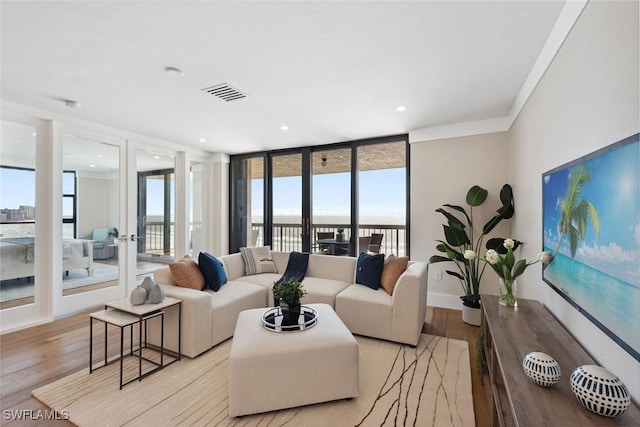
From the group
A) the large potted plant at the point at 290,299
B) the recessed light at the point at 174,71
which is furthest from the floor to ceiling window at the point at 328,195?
the recessed light at the point at 174,71

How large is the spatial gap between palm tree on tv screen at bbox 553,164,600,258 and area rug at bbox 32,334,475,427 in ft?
4.20

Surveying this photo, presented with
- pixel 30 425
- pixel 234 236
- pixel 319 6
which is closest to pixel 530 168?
pixel 319 6

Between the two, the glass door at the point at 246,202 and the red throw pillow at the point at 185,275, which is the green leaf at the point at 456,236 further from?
the glass door at the point at 246,202

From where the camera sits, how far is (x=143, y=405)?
6.19ft

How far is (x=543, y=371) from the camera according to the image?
111 centimetres

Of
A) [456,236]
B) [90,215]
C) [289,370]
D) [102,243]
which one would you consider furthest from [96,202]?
[456,236]

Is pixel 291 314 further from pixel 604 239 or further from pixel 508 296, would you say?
pixel 604 239

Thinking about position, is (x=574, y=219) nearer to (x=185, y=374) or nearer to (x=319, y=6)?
(x=319, y=6)

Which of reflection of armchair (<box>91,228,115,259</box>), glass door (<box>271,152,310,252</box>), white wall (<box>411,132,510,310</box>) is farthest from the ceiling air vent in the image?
reflection of armchair (<box>91,228,115,259</box>)

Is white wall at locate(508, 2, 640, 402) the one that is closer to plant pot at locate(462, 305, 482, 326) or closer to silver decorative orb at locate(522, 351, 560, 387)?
silver decorative orb at locate(522, 351, 560, 387)

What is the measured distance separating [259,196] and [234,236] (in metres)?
1.01

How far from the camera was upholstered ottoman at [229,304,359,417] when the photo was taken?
1793mm

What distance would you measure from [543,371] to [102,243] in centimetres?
503

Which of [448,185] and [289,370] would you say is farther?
[448,185]
